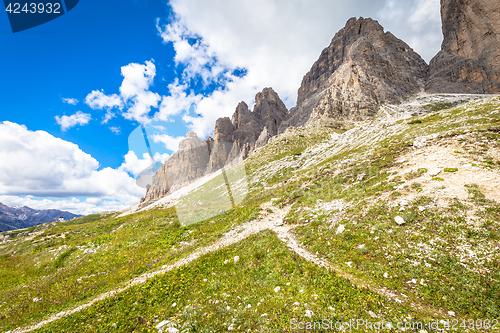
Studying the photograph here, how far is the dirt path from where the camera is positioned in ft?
27.0

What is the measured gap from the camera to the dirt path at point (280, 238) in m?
8.22

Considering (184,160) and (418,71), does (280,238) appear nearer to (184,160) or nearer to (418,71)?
(184,160)

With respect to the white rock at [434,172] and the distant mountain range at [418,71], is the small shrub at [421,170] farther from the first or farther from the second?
the distant mountain range at [418,71]

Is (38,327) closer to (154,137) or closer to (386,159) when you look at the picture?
(154,137)

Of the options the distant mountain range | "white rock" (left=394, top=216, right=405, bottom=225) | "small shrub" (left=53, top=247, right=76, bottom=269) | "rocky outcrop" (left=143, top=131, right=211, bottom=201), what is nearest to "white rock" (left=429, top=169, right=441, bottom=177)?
"white rock" (left=394, top=216, right=405, bottom=225)

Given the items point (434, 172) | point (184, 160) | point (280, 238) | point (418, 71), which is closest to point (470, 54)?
point (418, 71)

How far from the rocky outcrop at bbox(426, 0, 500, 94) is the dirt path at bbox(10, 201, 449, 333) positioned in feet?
587

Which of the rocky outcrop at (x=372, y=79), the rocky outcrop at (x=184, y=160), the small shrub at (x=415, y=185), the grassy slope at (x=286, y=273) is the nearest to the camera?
the grassy slope at (x=286, y=273)

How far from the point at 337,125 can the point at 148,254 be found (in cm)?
10838

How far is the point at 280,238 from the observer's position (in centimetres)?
1552

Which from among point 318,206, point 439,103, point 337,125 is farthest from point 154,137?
point 439,103

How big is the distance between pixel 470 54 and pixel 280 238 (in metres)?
235

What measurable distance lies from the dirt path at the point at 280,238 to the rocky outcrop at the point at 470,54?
587ft

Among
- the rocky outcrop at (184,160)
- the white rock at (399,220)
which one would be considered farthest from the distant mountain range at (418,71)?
the white rock at (399,220)
